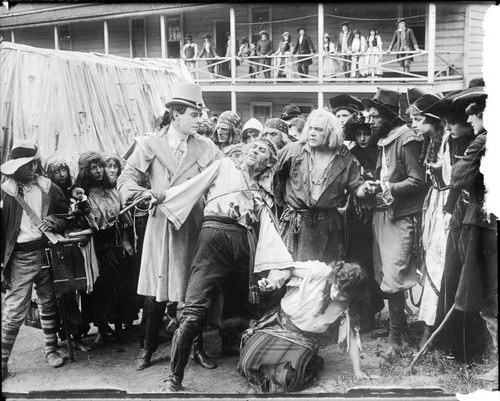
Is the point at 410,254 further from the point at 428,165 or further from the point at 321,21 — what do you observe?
the point at 321,21

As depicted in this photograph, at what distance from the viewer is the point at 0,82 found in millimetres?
4883

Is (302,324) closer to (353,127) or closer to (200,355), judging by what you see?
(200,355)

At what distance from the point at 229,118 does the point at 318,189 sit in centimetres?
123

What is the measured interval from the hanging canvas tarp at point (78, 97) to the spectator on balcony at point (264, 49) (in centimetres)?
73

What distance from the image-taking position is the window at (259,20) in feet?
15.9

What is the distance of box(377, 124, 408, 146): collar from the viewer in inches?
186

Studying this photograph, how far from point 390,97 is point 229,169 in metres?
1.50

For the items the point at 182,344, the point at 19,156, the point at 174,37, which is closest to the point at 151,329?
the point at 182,344

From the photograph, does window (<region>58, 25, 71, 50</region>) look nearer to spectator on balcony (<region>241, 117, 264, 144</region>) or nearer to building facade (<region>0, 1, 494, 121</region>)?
building facade (<region>0, 1, 494, 121</region>)

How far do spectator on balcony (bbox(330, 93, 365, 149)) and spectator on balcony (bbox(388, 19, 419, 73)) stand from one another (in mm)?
524

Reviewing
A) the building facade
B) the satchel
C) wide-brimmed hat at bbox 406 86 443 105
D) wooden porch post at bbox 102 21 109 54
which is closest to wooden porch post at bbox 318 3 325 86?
the building facade

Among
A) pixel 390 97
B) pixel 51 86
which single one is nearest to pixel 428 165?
pixel 390 97

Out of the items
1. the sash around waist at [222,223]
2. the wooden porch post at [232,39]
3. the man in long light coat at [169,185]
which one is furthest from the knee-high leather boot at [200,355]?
the wooden porch post at [232,39]

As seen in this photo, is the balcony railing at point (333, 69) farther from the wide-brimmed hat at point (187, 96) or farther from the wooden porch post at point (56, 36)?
the wooden porch post at point (56, 36)
